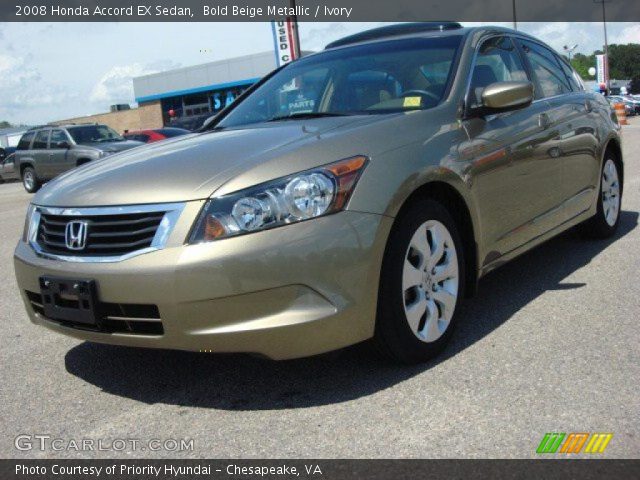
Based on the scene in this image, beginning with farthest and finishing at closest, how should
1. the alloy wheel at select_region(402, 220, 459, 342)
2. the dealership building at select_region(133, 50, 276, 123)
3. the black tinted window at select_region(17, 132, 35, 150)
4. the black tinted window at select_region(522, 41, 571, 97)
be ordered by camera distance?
1. the dealership building at select_region(133, 50, 276, 123)
2. the black tinted window at select_region(17, 132, 35, 150)
3. the black tinted window at select_region(522, 41, 571, 97)
4. the alloy wheel at select_region(402, 220, 459, 342)

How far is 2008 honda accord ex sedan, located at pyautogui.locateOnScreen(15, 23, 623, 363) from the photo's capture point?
2750mm

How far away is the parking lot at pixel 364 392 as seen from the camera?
8.57ft

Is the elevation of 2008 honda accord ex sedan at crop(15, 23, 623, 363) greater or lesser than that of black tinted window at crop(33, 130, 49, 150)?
lesser

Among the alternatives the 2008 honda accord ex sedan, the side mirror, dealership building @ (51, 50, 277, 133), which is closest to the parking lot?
the 2008 honda accord ex sedan

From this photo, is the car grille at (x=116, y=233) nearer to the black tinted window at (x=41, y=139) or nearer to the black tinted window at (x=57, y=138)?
the black tinted window at (x=57, y=138)

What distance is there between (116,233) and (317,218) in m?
0.82

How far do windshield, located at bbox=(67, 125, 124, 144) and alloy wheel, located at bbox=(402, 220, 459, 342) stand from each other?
15377mm

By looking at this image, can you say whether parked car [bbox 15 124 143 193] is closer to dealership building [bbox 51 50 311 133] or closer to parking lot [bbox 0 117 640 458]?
parking lot [bbox 0 117 640 458]

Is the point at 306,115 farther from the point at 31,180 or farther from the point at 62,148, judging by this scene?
the point at 31,180

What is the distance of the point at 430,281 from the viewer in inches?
130

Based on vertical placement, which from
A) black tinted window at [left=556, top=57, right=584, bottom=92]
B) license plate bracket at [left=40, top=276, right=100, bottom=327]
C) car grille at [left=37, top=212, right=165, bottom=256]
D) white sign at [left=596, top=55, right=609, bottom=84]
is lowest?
license plate bracket at [left=40, top=276, right=100, bottom=327]
